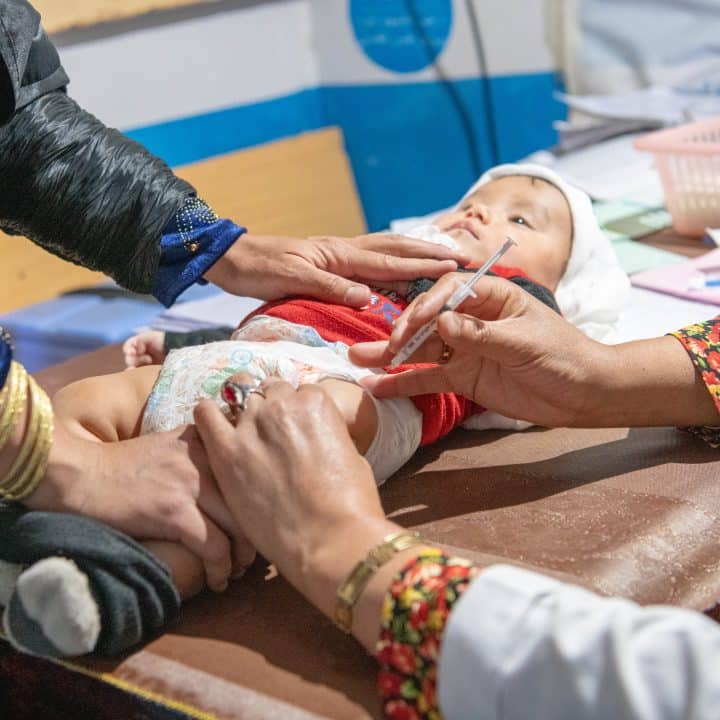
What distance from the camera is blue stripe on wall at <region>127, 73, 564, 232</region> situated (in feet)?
13.5

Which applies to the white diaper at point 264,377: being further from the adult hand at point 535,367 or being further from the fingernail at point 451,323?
the fingernail at point 451,323

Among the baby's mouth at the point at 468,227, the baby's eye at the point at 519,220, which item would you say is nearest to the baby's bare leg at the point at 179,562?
the baby's mouth at the point at 468,227

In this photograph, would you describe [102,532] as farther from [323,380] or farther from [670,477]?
[670,477]

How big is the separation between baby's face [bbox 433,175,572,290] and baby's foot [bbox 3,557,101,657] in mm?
978

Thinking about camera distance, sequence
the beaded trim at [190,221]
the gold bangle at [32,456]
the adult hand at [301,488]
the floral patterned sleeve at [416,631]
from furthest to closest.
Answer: the beaded trim at [190,221], the gold bangle at [32,456], the adult hand at [301,488], the floral patterned sleeve at [416,631]

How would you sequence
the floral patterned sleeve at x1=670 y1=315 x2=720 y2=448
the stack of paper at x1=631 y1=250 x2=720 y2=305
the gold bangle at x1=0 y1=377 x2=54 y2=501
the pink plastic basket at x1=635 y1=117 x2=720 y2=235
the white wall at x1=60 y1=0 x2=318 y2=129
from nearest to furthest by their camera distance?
the gold bangle at x1=0 y1=377 x2=54 y2=501, the floral patterned sleeve at x1=670 y1=315 x2=720 y2=448, the stack of paper at x1=631 y1=250 x2=720 y2=305, the pink plastic basket at x1=635 y1=117 x2=720 y2=235, the white wall at x1=60 y1=0 x2=318 y2=129

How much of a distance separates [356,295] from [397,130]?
3010mm

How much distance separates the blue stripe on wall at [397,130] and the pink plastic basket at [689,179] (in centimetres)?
141

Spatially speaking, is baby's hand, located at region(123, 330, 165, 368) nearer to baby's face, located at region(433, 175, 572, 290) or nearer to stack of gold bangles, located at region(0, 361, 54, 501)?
baby's face, located at region(433, 175, 572, 290)

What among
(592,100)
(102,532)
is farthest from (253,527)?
(592,100)

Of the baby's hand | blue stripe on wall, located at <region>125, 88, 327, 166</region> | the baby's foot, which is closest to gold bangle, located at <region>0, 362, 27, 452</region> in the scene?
the baby's foot

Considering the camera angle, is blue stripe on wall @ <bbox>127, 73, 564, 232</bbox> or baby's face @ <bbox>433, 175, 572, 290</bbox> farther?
blue stripe on wall @ <bbox>127, 73, 564, 232</bbox>

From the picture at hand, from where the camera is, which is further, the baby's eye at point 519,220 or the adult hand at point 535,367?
the baby's eye at point 519,220

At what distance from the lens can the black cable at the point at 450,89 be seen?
427 cm
